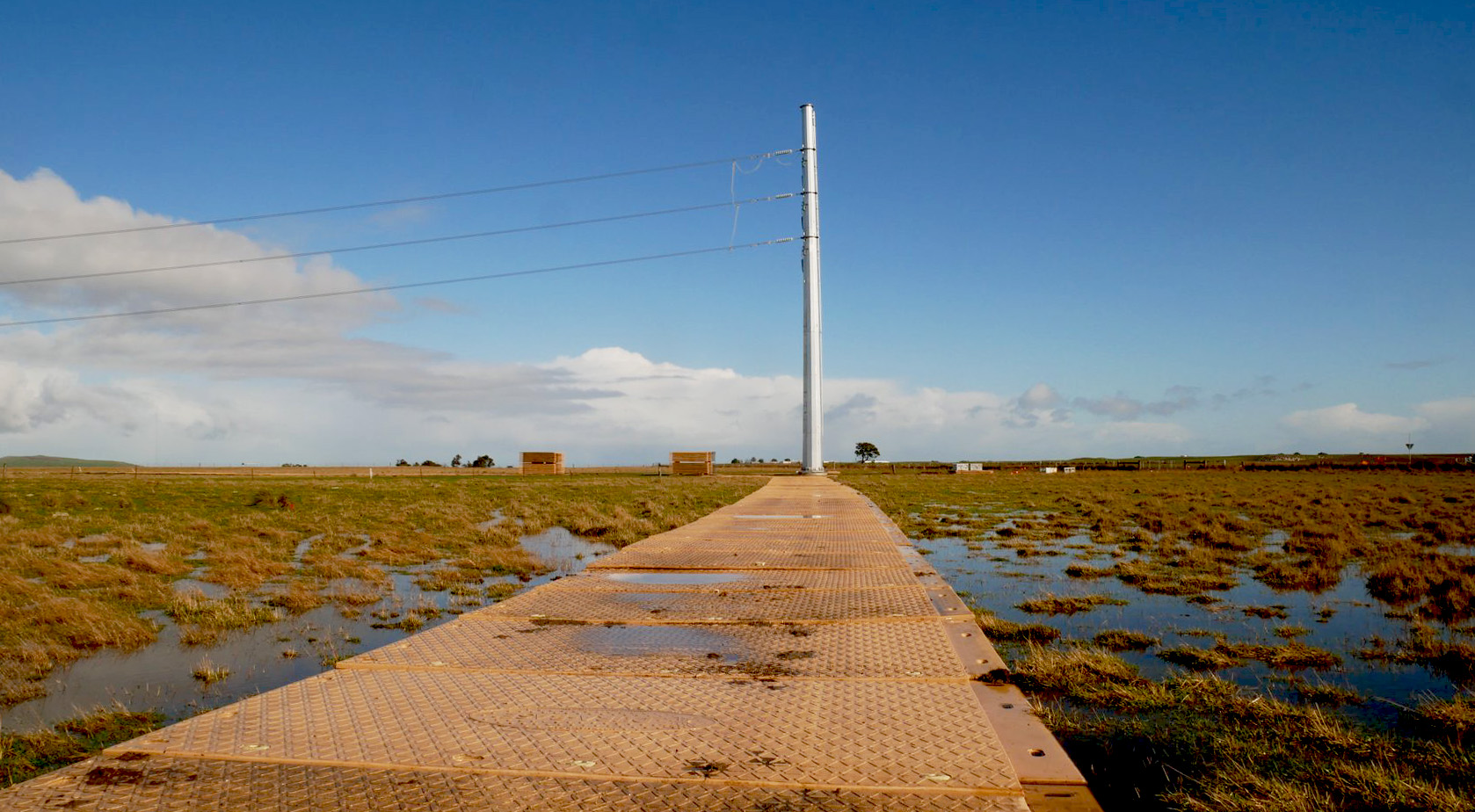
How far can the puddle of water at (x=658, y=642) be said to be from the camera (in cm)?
555

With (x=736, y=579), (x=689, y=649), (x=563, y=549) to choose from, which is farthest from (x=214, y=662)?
(x=563, y=549)

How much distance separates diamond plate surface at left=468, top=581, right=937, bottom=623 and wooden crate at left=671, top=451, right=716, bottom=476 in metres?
54.5

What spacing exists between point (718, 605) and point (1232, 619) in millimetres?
5731

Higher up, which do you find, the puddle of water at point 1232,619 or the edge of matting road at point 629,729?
the edge of matting road at point 629,729

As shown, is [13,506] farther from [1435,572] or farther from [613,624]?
[1435,572]

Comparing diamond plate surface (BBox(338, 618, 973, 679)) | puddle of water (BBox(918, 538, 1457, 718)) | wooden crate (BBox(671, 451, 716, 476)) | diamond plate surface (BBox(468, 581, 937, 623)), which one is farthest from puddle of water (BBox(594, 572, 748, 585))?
wooden crate (BBox(671, 451, 716, 476))

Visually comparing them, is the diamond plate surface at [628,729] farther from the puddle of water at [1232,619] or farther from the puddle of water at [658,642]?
the puddle of water at [1232,619]

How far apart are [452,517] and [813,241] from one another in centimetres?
2340

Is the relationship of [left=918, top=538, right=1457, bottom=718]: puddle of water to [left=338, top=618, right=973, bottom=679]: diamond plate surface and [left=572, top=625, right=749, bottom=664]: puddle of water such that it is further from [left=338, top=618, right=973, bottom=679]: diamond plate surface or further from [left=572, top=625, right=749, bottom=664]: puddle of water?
[left=572, top=625, right=749, bottom=664]: puddle of water

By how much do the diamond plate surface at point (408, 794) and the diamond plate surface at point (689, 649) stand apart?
69.0 inches

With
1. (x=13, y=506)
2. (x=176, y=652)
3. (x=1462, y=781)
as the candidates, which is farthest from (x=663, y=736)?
(x=13, y=506)

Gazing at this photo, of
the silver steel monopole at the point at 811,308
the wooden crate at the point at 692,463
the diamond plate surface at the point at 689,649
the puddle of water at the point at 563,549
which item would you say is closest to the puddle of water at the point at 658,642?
the diamond plate surface at the point at 689,649

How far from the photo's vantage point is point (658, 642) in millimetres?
5914

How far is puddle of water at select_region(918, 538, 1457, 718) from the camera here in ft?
21.1
